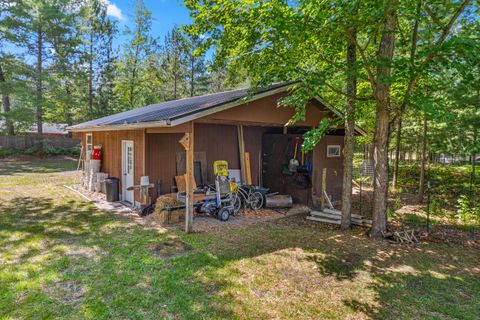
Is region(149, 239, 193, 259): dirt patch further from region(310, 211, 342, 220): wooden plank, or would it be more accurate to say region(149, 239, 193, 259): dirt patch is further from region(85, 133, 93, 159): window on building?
region(85, 133, 93, 159): window on building

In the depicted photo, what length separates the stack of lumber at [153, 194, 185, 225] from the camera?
6.38 metres

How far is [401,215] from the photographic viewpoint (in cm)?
751

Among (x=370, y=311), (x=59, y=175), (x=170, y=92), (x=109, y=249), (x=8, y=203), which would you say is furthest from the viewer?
(x=170, y=92)

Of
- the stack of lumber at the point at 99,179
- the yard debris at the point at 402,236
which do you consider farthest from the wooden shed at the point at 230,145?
the yard debris at the point at 402,236

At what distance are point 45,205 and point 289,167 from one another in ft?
22.9

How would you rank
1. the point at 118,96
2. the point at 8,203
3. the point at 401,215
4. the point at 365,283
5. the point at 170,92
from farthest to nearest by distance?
the point at 170,92 → the point at 118,96 → the point at 8,203 → the point at 401,215 → the point at 365,283

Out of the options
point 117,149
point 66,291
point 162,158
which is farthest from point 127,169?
point 66,291

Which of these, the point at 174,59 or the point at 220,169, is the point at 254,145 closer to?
the point at 220,169

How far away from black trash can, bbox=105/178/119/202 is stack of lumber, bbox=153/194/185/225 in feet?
7.37

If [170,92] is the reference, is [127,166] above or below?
below

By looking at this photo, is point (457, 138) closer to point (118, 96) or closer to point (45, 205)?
point (45, 205)

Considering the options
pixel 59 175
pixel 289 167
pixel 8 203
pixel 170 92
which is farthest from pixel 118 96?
pixel 289 167

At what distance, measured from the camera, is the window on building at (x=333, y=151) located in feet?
29.8

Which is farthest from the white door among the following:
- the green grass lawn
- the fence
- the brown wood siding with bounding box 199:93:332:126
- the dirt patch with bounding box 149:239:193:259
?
the fence
